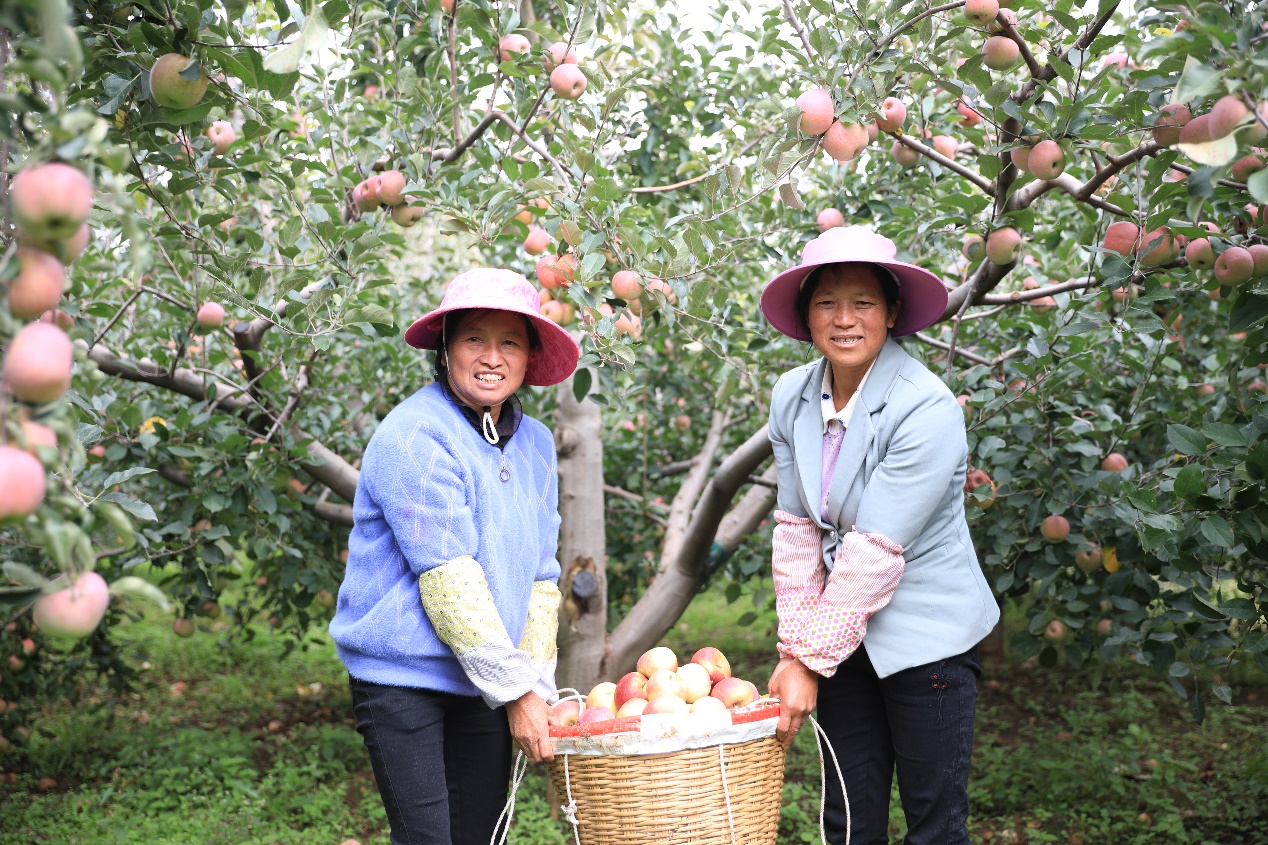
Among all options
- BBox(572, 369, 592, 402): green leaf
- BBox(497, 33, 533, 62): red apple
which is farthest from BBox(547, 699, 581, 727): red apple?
BBox(497, 33, 533, 62): red apple

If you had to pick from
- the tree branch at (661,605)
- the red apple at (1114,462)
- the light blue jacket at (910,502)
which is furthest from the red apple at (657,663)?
the red apple at (1114,462)

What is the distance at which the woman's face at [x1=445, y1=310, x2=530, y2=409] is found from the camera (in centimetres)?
185

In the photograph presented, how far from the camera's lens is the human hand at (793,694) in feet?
5.65

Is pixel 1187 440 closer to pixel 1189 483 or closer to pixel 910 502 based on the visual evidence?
pixel 1189 483

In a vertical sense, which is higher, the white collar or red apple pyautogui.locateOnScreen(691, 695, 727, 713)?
the white collar

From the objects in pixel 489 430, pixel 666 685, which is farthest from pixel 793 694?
pixel 489 430

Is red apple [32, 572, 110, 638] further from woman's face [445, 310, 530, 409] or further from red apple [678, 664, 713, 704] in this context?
red apple [678, 664, 713, 704]

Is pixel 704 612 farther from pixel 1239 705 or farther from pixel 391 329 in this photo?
pixel 391 329

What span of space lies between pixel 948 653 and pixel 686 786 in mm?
490

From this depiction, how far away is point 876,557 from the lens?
5.56 feet

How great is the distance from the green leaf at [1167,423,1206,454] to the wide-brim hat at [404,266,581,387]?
119 cm

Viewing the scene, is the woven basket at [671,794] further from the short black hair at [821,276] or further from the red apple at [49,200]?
the red apple at [49,200]

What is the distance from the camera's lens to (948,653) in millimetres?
1729

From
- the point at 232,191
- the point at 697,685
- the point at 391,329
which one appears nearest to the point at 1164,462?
the point at 697,685
